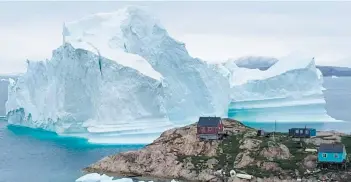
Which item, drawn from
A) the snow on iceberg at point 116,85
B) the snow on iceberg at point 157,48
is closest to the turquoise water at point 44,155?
the snow on iceberg at point 116,85

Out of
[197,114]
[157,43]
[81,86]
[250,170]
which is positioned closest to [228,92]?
[197,114]

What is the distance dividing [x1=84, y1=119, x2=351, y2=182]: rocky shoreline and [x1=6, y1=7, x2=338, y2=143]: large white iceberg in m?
12.9

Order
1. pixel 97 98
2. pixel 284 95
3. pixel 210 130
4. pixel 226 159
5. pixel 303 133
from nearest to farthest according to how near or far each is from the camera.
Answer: pixel 226 159
pixel 210 130
pixel 303 133
pixel 97 98
pixel 284 95

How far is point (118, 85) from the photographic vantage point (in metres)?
55.3

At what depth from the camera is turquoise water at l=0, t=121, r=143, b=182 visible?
40469 mm

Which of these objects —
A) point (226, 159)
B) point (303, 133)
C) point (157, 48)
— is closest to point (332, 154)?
point (303, 133)

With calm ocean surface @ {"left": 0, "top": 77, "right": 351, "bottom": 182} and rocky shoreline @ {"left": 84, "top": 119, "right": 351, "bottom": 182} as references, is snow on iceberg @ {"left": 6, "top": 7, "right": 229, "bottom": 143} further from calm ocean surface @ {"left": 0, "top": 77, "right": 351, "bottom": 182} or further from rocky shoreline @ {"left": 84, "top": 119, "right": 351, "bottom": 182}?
rocky shoreline @ {"left": 84, "top": 119, "right": 351, "bottom": 182}

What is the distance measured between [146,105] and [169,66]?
25.7 ft

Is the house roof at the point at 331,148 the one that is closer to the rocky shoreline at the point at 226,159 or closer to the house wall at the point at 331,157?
the house wall at the point at 331,157

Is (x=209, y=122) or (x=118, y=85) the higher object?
(x=118, y=85)

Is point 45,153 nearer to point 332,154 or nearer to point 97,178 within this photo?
point 97,178

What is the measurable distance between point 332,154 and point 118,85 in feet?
86.0

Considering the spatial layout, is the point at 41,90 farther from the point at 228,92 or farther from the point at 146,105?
the point at 228,92

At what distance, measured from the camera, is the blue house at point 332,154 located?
34.8 metres
